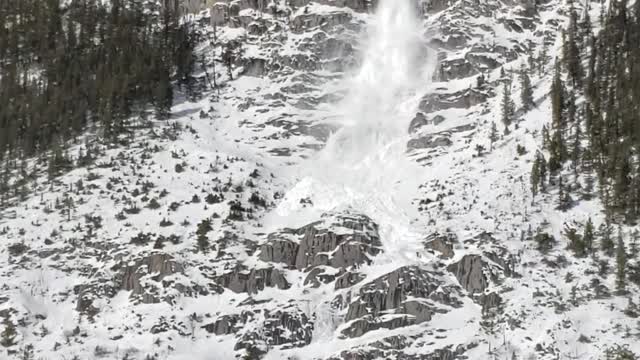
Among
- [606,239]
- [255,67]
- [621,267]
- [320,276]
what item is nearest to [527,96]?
[606,239]

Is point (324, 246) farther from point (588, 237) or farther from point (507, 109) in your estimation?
point (507, 109)

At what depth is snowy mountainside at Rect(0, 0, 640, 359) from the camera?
65438mm

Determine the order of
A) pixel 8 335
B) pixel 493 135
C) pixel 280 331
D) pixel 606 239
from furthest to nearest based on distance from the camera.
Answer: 1. pixel 493 135
2. pixel 606 239
3. pixel 280 331
4. pixel 8 335

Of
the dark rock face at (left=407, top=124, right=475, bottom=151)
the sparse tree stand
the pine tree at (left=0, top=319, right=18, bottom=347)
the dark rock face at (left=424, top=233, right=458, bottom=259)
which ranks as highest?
the sparse tree stand

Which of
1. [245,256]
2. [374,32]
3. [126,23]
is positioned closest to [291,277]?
[245,256]

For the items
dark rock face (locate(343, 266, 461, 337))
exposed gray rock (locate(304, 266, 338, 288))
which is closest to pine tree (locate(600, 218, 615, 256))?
dark rock face (locate(343, 266, 461, 337))

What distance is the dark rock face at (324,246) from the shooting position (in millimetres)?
74188

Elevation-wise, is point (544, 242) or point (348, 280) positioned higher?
point (544, 242)

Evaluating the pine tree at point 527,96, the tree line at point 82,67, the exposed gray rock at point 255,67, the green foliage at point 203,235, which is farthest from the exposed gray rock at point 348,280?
the exposed gray rock at point 255,67

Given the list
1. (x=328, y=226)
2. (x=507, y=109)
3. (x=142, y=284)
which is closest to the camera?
(x=142, y=284)

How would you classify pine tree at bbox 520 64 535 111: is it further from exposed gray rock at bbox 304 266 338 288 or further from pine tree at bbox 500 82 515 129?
exposed gray rock at bbox 304 266 338 288

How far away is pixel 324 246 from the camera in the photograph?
247ft

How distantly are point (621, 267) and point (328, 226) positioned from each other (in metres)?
25.8

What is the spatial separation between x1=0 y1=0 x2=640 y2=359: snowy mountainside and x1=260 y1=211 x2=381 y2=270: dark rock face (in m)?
0.21
